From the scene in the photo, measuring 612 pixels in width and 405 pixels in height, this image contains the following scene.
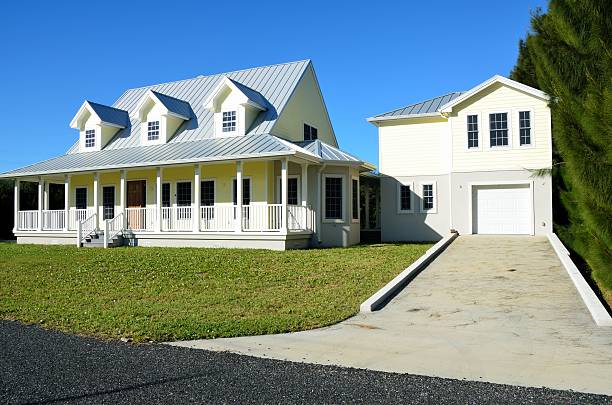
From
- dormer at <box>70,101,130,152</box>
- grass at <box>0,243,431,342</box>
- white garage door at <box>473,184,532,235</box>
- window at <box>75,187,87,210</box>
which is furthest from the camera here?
dormer at <box>70,101,130,152</box>

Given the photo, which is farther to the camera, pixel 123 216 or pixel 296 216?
pixel 123 216

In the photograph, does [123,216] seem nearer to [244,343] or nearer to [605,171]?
[244,343]

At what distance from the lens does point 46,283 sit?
43.3ft

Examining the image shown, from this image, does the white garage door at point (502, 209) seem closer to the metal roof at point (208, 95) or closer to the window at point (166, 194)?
the metal roof at point (208, 95)

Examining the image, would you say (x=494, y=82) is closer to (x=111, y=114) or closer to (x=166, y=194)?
(x=166, y=194)

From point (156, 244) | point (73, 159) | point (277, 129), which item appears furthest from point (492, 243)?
point (73, 159)

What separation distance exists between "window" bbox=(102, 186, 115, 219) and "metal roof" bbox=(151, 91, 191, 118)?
15.2ft

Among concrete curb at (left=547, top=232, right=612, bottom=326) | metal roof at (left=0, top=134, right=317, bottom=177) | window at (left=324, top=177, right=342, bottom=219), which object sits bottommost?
concrete curb at (left=547, top=232, right=612, bottom=326)

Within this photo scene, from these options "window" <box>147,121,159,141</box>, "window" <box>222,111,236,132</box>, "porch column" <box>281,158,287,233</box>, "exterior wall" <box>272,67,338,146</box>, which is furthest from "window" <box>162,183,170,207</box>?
"porch column" <box>281,158,287,233</box>

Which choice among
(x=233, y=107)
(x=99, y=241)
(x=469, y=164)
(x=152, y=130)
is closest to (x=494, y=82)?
(x=469, y=164)

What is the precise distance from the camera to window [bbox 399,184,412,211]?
22.6 m

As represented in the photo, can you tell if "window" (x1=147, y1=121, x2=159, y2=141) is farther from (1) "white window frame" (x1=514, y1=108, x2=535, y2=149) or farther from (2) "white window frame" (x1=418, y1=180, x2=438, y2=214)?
(1) "white window frame" (x1=514, y1=108, x2=535, y2=149)

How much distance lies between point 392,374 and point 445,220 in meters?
16.4

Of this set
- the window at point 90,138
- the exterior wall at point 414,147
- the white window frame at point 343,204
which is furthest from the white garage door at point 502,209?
the window at point 90,138
